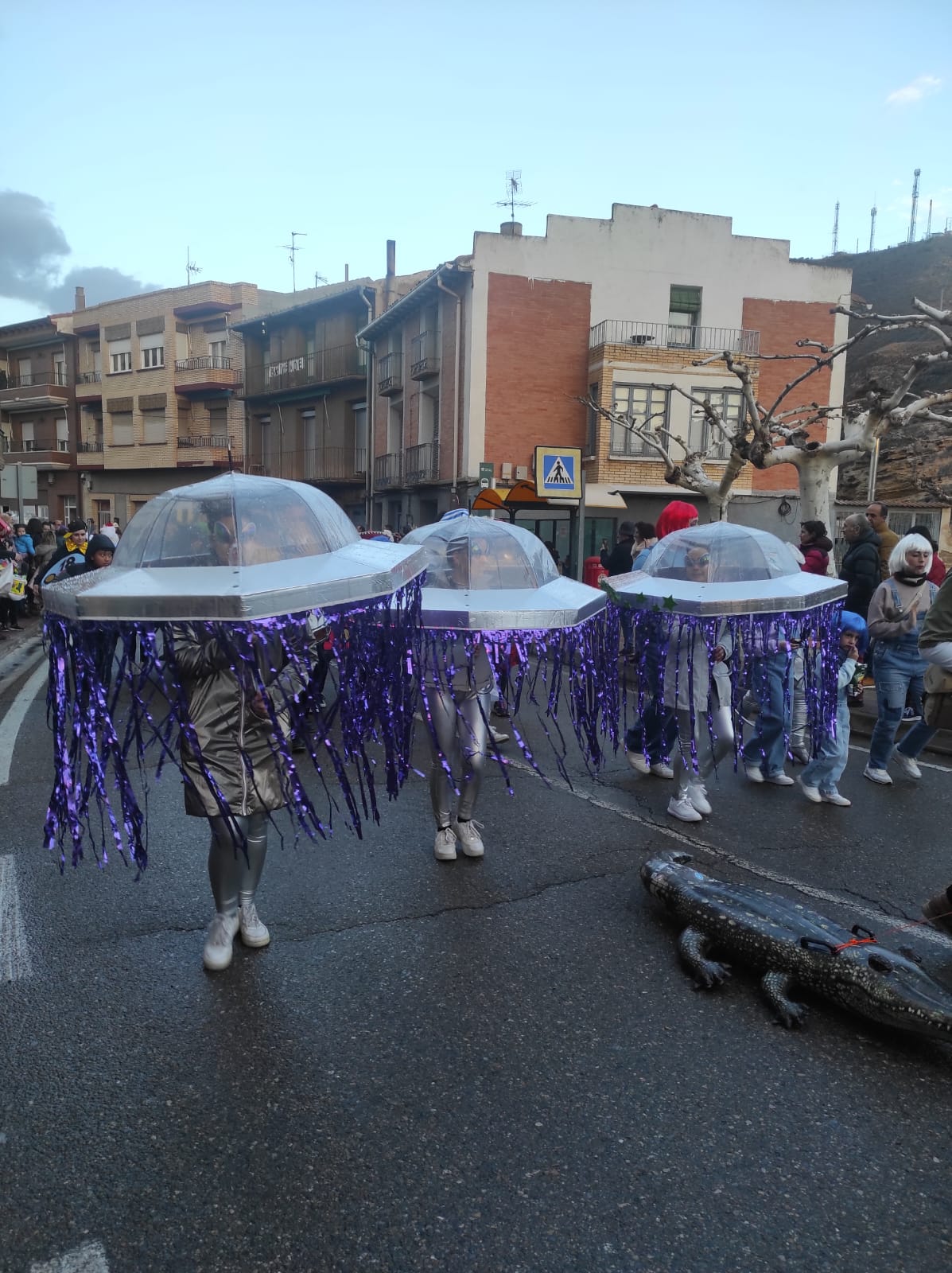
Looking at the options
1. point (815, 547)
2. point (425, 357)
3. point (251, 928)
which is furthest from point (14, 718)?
point (425, 357)

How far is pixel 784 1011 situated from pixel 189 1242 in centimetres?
205

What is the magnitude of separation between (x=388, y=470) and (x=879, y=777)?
1082 inches

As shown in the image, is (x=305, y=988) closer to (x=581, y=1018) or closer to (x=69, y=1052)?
(x=69, y=1052)

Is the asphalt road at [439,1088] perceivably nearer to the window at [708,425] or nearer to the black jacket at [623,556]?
the black jacket at [623,556]

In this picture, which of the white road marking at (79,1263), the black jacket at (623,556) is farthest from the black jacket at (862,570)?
the white road marking at (79,1263)

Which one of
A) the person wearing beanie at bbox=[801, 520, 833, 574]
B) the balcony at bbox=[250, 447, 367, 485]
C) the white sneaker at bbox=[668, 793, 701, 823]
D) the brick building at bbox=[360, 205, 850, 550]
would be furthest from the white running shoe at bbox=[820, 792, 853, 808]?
the balcony at bbox=[250, 447, 367, 485]

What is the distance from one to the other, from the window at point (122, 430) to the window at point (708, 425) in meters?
28.6

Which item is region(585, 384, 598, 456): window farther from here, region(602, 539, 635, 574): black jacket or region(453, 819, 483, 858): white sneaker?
region(453, 819, 483, 858): white sneaker

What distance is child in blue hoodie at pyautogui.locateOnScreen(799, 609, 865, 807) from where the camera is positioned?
219 inches

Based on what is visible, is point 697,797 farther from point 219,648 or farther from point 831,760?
point 219,648

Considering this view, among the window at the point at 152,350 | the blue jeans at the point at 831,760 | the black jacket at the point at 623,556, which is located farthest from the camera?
the window at the point at 152,350

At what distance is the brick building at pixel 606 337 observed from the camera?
25125mm

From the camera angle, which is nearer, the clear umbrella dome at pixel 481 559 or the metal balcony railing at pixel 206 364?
the clear umbrella dome at pixel 481 559

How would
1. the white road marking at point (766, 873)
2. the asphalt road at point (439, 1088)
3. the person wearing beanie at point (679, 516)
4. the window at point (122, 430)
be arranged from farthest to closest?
1. the window at point (122, 430)
2. the person wearing beanie at point (679, 516)
3. the white road marking at point (766, 873)
4. the asphalt road at point (439, 1088)
